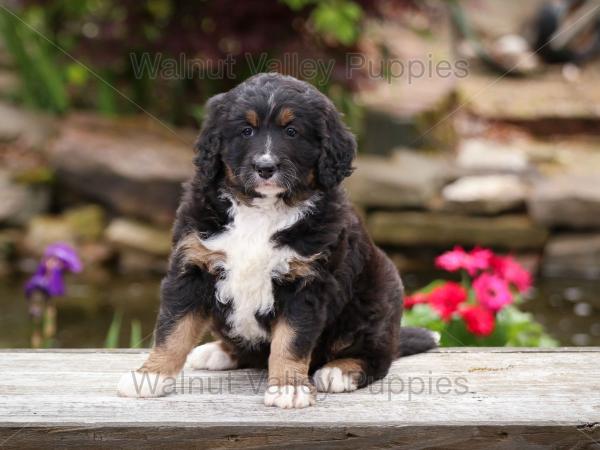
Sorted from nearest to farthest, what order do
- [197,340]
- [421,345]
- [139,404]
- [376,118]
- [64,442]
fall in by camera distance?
[64,442] → [139,404] → [197,340] → [421,345] → [376,118]

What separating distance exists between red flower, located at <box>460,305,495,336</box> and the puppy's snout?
2138 mm

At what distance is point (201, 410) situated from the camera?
3686 millimetres

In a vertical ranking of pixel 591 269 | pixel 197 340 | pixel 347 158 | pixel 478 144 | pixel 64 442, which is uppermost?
pixel 478 144

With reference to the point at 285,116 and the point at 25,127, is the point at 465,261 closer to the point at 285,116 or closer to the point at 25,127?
the point at 285,116

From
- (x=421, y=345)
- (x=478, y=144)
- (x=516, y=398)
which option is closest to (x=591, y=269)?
(x=478, y=144)

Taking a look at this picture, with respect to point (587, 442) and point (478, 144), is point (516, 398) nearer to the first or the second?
point (587, 442)

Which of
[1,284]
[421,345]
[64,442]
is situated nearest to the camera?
[64,442]

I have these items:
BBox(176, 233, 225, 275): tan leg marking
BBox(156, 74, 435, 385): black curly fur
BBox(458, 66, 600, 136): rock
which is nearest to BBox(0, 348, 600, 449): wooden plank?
BBox(156, 74, 435, 385): black curly fur

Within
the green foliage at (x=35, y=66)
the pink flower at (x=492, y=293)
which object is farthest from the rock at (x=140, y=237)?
the pink flower at (x=492, y=293)

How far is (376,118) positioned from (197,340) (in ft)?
28.7

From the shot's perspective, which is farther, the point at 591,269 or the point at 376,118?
the point at 376,118

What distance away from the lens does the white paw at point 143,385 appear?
3850 mm

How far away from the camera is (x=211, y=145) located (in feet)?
12.8

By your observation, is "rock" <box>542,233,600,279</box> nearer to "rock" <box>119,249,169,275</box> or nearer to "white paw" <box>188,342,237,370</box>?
"rock" <box>119,249,169,275</box>
